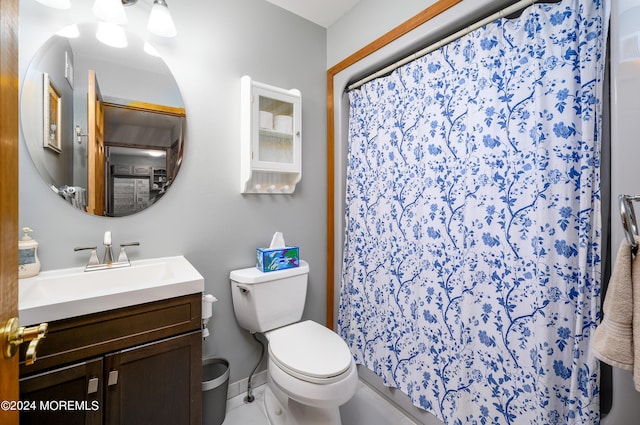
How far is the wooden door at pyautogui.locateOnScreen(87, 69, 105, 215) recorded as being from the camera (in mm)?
1342

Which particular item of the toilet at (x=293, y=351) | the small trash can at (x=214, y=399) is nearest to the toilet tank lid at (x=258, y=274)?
the toilet at (x=293, y=351)

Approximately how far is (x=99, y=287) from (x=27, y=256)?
28 centimetres

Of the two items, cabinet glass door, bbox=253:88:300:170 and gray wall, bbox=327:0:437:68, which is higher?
gray wall, bbox=327:0:437:68

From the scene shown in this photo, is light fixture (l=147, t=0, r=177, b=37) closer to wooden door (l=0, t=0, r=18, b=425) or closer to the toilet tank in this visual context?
wooden door (l=0, t=0, r=18, b=425)

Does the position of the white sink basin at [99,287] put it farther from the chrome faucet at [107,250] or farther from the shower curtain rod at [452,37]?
the shower curtain rod at [452,37]

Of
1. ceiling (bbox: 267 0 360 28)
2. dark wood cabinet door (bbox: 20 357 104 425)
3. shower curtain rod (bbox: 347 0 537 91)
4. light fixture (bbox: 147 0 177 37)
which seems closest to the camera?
Result: dark wood cabinet door (bbox: 20 357 104 425)

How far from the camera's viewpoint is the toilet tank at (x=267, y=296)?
62.5 inches

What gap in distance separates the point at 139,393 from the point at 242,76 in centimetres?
165

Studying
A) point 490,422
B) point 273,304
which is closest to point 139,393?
point 273,304

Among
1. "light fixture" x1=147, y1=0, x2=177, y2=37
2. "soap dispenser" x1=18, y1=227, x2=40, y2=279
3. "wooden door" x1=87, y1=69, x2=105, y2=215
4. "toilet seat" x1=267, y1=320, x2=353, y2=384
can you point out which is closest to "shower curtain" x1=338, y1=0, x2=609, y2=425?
"toilet seat" x1=267, y1=320, x2=353, y2=384

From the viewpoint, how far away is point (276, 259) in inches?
66.5

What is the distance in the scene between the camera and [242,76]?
173 centimetres

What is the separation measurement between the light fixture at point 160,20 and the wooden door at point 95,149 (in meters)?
0.36

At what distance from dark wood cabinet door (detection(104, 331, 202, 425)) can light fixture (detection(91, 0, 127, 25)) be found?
1.43 meters
